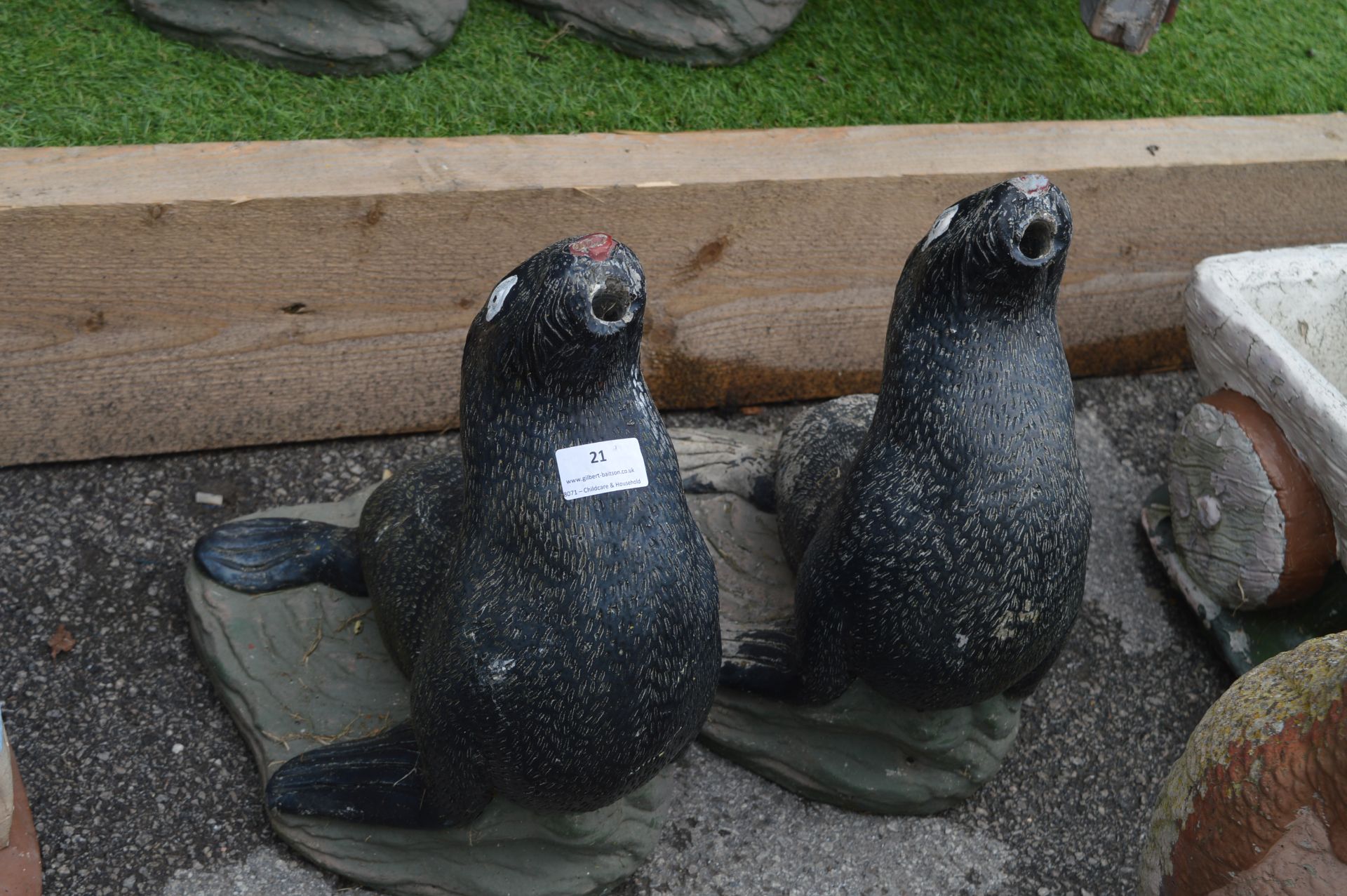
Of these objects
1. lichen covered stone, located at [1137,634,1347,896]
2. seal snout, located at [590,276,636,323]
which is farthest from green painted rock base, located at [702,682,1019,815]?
seal snout, located at [590,276,636,323]

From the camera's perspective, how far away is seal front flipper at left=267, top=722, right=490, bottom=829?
191 centimetres

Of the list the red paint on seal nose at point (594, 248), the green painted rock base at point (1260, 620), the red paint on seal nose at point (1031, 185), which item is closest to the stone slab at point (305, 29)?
the red paint on seal nose at point (594, 248)

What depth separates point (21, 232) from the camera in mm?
2289

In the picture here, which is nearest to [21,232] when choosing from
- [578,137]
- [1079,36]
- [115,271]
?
[115,271]

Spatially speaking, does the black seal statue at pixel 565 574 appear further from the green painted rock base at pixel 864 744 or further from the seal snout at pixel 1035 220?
the seal snout at pixel 1035 220

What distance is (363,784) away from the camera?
76.3 inches

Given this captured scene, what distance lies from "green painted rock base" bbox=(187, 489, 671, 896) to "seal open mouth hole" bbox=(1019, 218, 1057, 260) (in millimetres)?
1010

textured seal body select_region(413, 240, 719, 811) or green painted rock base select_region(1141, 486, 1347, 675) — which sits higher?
textured seal body select_region(413, 240, 719, 811)

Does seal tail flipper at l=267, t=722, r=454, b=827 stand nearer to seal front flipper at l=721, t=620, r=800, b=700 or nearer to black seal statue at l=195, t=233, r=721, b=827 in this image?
black seal statue at l=195, t=233, r=721, b=827

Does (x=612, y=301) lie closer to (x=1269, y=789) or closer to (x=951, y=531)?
(x=951, y=531)

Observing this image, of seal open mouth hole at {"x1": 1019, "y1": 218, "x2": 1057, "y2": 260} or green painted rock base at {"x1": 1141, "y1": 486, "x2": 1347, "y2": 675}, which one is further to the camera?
green painted rock base at {"x1": 1141, "y1": 486, "x2": 1347, "y2": 675}

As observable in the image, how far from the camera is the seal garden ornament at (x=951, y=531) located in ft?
5.86

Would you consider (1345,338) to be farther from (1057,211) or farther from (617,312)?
(617,312)

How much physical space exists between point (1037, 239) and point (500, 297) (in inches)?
28.8
